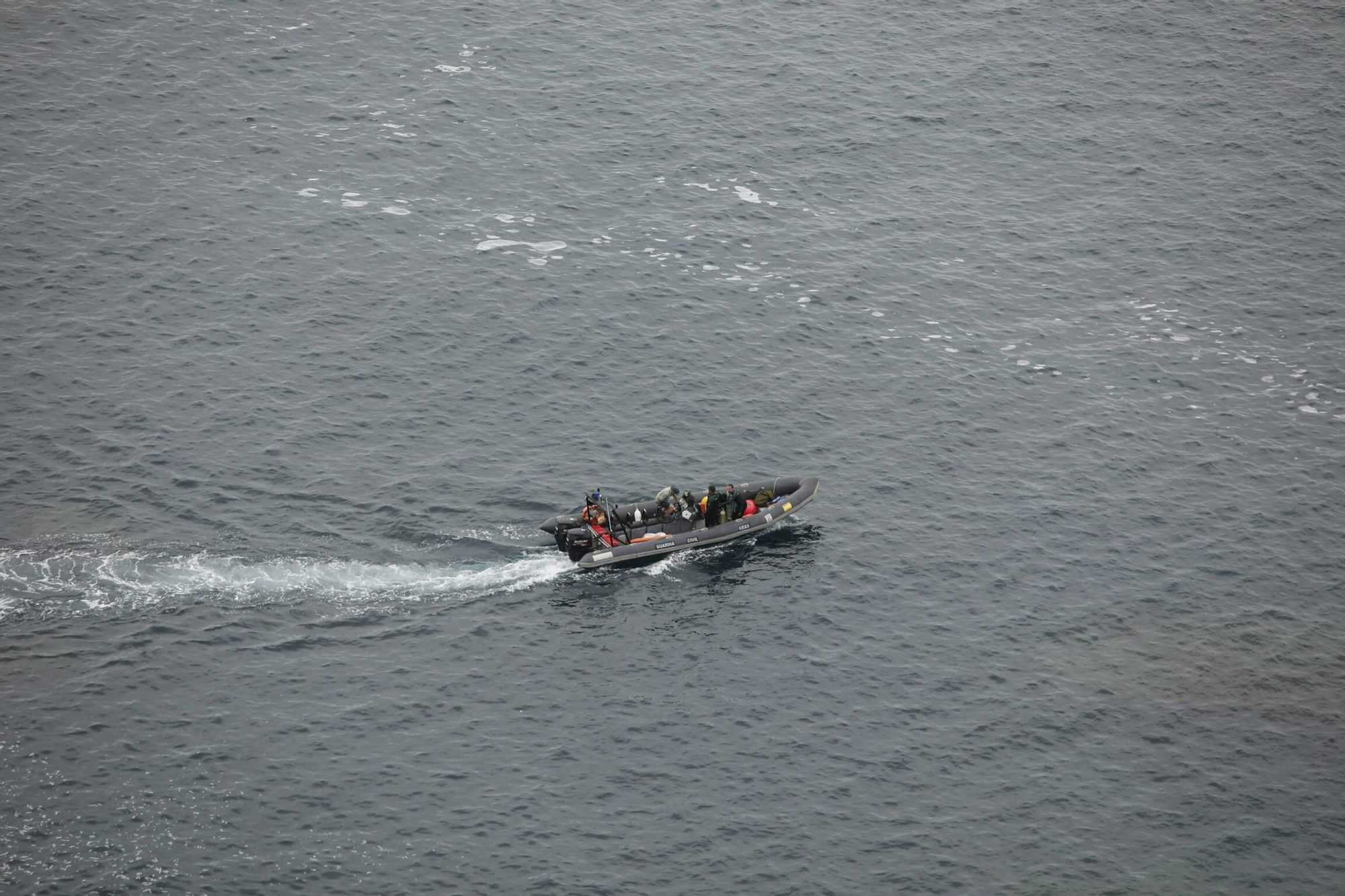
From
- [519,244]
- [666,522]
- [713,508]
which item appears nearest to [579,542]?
[666,522]

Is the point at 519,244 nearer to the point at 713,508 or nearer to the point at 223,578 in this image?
the point at 713,508

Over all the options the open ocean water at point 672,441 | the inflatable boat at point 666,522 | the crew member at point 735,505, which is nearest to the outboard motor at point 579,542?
the inflatable boat at point 666,522

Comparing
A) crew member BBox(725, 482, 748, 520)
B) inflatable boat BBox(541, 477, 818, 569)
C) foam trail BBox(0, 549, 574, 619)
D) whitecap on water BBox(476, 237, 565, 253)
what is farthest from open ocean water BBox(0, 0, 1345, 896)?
crew member BBox(725, 482, 748, 520)

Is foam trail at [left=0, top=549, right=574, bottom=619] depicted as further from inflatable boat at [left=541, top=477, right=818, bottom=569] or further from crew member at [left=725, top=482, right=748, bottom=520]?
crew member at [left=725, top=482, right=748, bottom=520]

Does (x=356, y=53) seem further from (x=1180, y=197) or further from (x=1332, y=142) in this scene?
(x=1332, y=142)

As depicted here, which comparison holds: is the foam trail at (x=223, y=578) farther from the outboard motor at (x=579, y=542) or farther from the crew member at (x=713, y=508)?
Answer: the crew member at (x=713, y=508)
